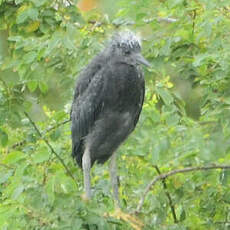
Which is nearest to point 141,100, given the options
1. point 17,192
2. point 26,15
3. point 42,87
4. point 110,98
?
point 110,98

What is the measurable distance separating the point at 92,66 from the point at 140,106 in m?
0.47

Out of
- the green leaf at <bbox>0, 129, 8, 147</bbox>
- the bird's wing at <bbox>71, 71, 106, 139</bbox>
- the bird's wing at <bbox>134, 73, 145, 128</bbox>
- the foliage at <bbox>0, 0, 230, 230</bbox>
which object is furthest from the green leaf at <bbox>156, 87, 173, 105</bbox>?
the green leaf at <bbox>0, 129, 8, 147</bbox>

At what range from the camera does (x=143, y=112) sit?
5598mm

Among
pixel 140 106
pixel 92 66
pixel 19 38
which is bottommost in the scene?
pixel 140 106

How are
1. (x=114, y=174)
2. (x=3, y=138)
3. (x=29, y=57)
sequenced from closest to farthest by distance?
(x=3, y=138) < (x=29, y=57) < (x=114, y=174)

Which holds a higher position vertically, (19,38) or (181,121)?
(19,38)

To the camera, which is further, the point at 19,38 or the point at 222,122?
the point at 19,38

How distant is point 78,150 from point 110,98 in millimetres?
483

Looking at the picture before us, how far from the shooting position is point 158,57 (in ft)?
17.7

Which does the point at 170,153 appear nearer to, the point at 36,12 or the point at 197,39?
the point at 197,39

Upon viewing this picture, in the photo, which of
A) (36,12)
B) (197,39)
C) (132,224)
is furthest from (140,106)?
(132,224)

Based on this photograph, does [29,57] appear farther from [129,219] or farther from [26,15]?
[129,219]

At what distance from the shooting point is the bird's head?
17.8 ft

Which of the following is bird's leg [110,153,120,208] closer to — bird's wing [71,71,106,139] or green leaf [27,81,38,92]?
bird's wing [71,71,106,139]
